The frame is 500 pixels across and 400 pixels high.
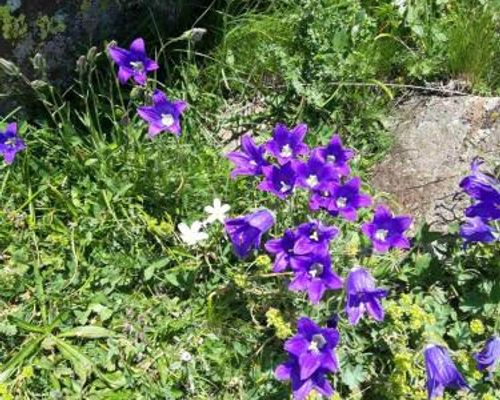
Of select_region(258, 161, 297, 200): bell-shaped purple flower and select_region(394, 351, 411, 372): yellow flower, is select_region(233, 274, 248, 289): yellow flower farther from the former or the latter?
select_region(394, 351, 411, 372): yellow flower

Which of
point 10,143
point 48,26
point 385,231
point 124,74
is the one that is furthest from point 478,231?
point 48,26

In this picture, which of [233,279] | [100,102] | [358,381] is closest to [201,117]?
[100,102]

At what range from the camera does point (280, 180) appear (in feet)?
8.89

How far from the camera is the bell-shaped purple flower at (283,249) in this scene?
258 centimetres

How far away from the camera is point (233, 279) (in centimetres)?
300

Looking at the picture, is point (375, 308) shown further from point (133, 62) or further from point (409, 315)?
point (133, 62)

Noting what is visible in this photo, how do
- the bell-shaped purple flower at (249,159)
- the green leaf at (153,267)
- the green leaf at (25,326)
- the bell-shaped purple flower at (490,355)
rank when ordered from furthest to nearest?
the green leaf at (153,267)
the green leaf at (25,326)
the bell-shaped purple flower at (249,159)
the bell-shaped purple flower at (490,355)

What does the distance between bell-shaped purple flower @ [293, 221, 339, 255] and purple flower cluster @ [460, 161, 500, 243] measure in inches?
19.0

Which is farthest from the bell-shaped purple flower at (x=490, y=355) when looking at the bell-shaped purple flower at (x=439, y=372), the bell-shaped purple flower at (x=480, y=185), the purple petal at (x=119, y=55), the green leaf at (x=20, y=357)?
the purple petal at (x=119, y=55)

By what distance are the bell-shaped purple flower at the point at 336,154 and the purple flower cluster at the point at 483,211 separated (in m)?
0.45

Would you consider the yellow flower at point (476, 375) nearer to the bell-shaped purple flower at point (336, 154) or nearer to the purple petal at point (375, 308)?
the purple petal at point (375, 308)

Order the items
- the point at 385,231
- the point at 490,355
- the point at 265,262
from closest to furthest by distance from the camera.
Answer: the point at 490,355 < the point at 385,231 < the point at 265,262

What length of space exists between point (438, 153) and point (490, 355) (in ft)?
3.78

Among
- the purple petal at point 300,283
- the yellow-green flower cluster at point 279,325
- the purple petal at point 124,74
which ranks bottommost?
the yellow-green flower cluster at point 279,325
